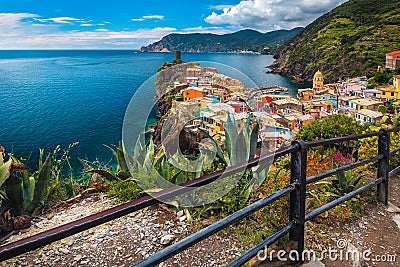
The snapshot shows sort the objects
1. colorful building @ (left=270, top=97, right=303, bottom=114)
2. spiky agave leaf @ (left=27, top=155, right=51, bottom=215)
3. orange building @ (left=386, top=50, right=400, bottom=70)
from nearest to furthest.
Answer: spiky agave leaf @ (left=27, top=155, right=51, bottom=215)
colorful building @ (left=270, top=97, right=303, bottom=114)
orange building @ (left=386, top=50, right=400, bottom=70)

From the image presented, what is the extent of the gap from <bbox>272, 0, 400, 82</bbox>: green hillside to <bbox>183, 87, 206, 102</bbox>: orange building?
5088 centimetres

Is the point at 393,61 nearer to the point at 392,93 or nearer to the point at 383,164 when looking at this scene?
the point at 392,93

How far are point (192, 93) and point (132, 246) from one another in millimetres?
1552

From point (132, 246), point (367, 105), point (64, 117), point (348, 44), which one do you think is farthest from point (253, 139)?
point (348, 44)

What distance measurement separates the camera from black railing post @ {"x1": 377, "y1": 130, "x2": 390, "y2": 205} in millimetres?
2562

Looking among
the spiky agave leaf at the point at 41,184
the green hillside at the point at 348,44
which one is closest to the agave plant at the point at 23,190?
the spiky agave leaf at the point at 41,184

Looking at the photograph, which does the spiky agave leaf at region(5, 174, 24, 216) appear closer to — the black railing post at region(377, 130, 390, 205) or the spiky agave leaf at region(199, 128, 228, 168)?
the spiky agave leaf at region(199, 128, 228, 168)

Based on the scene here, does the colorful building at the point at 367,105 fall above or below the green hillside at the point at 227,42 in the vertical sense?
below

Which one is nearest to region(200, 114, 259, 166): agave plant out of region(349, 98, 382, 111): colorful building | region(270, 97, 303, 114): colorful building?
region(270, 97, 303, 114): colorful building

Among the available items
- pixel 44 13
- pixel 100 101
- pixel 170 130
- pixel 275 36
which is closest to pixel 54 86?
pixel 100 101

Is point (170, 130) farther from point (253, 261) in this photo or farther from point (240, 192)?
point (253, 261)

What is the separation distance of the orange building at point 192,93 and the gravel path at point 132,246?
1.10 meters

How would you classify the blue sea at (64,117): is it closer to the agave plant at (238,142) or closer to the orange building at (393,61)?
the agave plant at (238,142)

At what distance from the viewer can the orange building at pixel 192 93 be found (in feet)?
10.2
